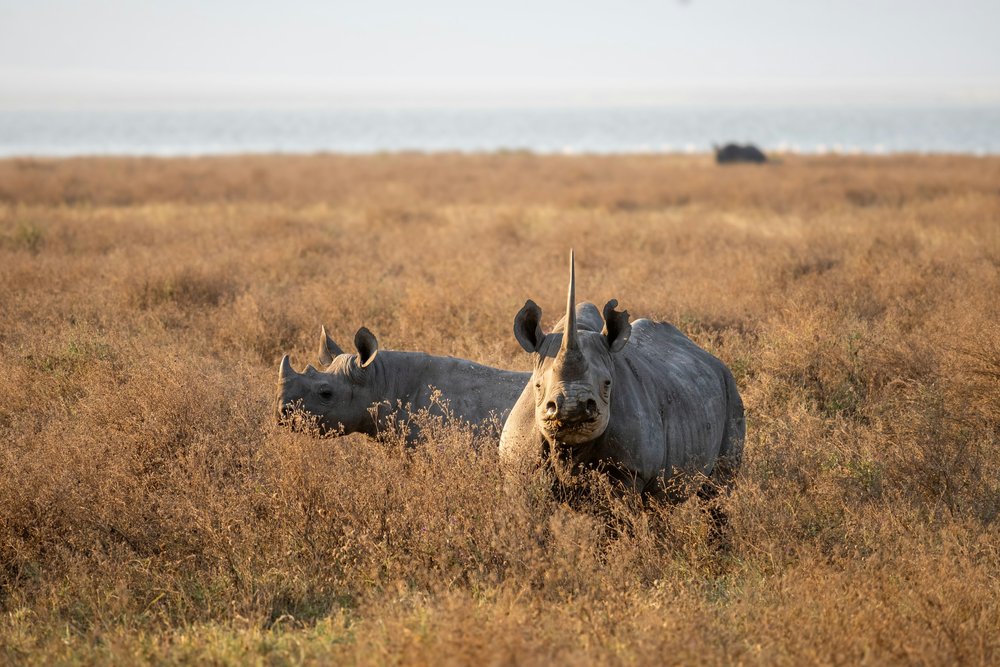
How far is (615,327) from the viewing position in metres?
5.61

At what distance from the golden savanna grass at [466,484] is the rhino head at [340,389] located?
0.85 feet

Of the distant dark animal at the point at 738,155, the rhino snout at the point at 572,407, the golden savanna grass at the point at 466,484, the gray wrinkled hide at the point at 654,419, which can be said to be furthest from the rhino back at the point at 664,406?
the distant dark animal at the point at 738,155

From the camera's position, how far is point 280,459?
21.0 ft

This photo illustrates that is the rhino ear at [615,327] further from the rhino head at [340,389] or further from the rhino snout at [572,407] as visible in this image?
the rhino head at [340,389]

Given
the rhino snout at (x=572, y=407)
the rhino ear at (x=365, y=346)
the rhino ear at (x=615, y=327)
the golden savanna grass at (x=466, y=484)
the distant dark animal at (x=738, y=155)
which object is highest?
the distant dark animal at (x=738, y=155)

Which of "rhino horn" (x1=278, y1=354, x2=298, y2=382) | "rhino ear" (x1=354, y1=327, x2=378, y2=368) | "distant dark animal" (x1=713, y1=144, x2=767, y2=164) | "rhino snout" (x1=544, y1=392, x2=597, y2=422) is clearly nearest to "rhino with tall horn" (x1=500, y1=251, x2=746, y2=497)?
"rhino snout" (x1=544, y1=392, x2=597, y2=422)

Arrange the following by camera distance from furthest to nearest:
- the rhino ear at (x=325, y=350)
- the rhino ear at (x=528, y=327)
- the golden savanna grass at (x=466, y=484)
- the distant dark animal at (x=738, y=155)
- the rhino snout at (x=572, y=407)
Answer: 1. the distant dark animal at (x=738, y=155)
2. the rhino ear at (x=325, y=350)
3. the rhino ear at (x=528, y=327)
4. the rhino snout at (x=572, y=407)
5. the golden savanna grass at (x=466, y=484)

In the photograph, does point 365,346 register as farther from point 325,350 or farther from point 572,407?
point 572,407

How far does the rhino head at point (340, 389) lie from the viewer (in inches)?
299

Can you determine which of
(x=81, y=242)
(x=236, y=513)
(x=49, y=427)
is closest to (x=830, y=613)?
(x=236, y=513)

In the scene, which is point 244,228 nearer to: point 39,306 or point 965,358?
point 39,306

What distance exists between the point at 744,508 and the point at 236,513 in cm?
291

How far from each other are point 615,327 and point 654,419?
610mm

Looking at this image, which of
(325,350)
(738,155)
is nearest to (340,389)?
(325,350)
